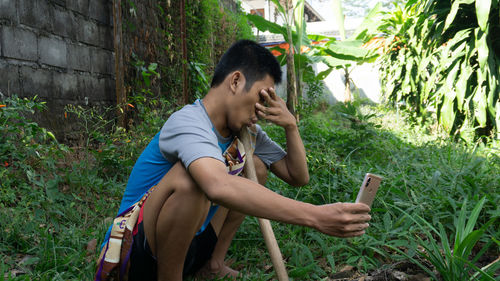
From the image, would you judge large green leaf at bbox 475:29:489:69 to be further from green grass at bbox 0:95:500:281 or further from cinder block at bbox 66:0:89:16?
cinder block at bbox 66:0:89:16

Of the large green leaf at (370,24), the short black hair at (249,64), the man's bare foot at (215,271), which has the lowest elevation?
the man's bare foot at (215,271)

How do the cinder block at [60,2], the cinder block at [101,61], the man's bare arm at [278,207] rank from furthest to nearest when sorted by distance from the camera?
the cinder block at [101,61] < the cinder block at [60,2] < the man's bare arm at [278,207]

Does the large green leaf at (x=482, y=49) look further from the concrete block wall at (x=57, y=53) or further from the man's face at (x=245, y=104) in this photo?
the concrete block wall at (x=57, y=53)

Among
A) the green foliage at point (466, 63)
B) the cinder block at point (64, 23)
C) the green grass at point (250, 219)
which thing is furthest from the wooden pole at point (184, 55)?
the green foliage at point (466, 63)

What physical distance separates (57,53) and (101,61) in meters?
0.54

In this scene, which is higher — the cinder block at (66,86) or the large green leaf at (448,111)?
the cinder block at (66,86)

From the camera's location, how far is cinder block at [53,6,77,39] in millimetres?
3160

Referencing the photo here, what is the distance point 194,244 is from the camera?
166 cm

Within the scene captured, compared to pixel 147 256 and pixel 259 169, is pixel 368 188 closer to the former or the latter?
pixel 259 169

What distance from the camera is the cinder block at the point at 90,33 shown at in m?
3.47

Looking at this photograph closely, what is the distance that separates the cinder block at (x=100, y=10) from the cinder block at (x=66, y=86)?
0.63 meters

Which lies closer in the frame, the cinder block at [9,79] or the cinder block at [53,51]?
the cinder block at [9,79]

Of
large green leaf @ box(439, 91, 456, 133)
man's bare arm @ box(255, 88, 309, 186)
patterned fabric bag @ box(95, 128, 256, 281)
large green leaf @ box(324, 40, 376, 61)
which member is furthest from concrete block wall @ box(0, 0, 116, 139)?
large green leaf @ box(324, 40, 376, 61)

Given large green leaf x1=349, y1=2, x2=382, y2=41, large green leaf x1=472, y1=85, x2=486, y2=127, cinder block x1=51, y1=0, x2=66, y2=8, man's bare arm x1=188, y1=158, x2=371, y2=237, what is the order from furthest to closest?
1. large green leaf x1=349, y1=2, x2=382, y2=41
2. large green leaf x1=472, y1=85, x2=486, y2=127
3. cinder block x1=51, y1=0, x2=66, y2=8
4. man's bare arm x1=188, y1=158, x2=371, y2=237
